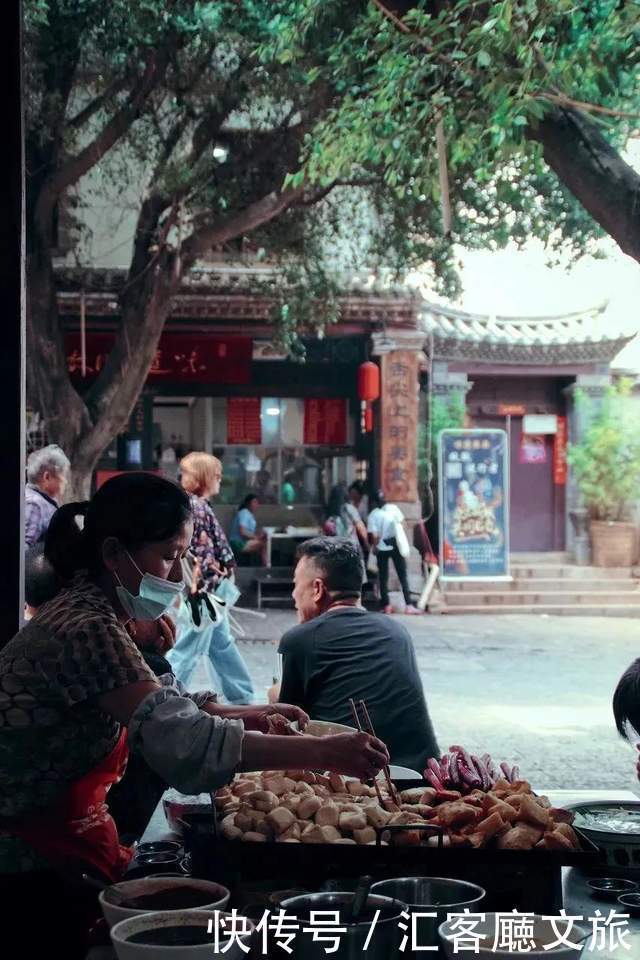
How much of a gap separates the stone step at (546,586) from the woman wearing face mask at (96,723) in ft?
47.9

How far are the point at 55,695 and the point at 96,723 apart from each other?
4.4 inches

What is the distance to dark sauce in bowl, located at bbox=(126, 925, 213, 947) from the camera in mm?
1680

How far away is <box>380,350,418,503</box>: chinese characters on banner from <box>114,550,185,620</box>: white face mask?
1372cm

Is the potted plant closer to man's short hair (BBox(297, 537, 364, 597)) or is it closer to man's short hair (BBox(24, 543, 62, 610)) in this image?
man's short hair (BBox(297, 537, 364, 597))

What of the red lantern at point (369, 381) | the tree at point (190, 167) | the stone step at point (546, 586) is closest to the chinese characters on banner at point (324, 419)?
the red lantern at point (369, 381)

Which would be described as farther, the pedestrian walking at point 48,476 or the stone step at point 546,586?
the stone step at point 546,586

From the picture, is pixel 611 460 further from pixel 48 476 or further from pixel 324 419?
pixel 48 476

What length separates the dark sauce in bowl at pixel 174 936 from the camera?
1.68m

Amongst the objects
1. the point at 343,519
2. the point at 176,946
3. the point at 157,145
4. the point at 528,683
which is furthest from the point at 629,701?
the point at 343,519

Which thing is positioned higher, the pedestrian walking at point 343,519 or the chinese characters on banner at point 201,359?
the chinese characters on banner at point 201,359

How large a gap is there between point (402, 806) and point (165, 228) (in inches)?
333

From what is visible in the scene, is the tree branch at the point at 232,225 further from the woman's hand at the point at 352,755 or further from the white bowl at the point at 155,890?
the white bowl at the point at 155,890

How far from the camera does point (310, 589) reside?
165 inches

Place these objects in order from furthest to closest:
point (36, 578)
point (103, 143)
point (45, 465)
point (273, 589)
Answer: point (273, 589), point (103, 143), point (45, 465), point (36, 578)
